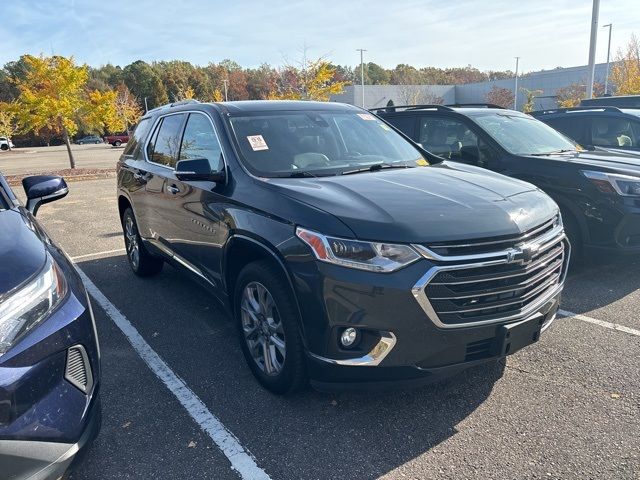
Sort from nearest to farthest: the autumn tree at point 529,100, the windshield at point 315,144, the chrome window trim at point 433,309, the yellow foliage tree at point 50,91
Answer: the chrome window trim at point 433,309 → the windshield at point 315,144 → the yellow foliage tree at point 50,91 → the autumn tree at point 529,100

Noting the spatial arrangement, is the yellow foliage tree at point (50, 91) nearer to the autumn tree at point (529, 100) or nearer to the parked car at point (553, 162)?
the parked car at point (553, 162)

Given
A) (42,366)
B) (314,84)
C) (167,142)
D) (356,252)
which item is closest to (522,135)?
(167,142)

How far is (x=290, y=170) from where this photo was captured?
349 cm

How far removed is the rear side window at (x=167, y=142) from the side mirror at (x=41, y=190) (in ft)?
3.29

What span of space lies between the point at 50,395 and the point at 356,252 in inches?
58.1

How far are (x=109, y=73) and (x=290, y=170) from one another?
105 m

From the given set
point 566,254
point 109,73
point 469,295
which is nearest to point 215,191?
point 469,295

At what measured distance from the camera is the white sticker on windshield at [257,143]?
3.63m

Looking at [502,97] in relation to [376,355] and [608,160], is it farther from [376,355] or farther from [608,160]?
[376,355]

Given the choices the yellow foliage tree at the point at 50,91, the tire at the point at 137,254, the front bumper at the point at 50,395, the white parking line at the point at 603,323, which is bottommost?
the white parking line at the point at 603,323

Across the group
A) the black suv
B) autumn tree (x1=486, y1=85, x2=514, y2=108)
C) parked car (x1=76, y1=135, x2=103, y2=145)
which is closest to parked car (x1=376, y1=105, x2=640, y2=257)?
the black suv

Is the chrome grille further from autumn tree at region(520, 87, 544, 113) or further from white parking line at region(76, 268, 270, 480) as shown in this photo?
autumn tree at region(520, 87, 544, 113)

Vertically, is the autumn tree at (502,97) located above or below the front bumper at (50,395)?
above

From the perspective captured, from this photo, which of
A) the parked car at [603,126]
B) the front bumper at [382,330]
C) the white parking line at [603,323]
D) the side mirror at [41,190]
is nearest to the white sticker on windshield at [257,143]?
the front bumper at [382,330]
